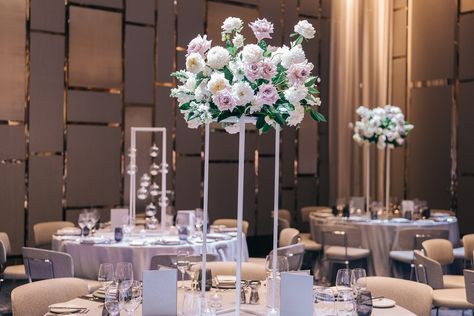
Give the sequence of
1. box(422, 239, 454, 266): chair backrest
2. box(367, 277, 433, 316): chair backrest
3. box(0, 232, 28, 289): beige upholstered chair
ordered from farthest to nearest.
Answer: box(0, 232, 28, 289): beige upholstered chair
box(422, 239, 454, 266): chair backrest
box(367, 277, 433, 316): chair backrest

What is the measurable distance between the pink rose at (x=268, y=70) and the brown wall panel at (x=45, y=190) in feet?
19.5

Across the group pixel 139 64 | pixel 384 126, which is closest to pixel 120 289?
pixel 384 126

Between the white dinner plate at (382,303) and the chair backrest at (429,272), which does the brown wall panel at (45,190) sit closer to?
the chair backrest at (429,272)

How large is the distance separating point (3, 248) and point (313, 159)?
588 centimetres

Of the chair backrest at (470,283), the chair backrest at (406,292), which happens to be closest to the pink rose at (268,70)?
the chair backrest at (406,292)

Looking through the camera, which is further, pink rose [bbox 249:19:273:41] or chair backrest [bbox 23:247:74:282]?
chair backrest [bbox 23:247:74:282]

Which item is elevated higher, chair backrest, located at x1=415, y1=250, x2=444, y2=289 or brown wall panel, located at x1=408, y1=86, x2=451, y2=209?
brown wall panel, located at x1=408, y1=86, x2=451, y2=209

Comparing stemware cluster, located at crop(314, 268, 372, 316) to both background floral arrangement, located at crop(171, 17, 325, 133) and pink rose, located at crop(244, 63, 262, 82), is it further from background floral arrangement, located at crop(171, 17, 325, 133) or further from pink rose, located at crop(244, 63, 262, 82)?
pink rose, located at crop(244, 63, 262, 82)

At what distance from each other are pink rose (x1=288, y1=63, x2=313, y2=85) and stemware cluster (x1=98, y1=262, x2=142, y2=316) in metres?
1.13

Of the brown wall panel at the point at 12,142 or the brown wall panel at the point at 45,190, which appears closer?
the brown wall panel at the point at 12,142

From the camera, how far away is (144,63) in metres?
8.91

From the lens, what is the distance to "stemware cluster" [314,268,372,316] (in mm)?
2910

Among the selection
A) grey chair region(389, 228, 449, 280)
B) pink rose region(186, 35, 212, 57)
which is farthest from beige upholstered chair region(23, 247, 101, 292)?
grey chair region(389, 228, 449, 280)

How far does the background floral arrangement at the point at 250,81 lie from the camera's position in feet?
8.68
